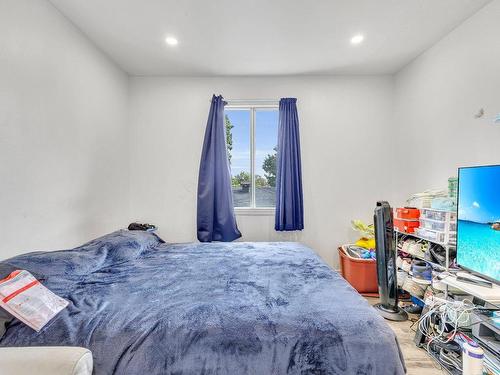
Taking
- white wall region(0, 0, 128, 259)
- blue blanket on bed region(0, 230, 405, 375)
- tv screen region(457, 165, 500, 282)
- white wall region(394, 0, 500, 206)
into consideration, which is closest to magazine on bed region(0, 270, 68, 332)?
blue blanket on bed region(0, 230, 405, 375)

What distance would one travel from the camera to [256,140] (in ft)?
11.3

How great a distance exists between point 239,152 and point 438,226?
93.2 inches

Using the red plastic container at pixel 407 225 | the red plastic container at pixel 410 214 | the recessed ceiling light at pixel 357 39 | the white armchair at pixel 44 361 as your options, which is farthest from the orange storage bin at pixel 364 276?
the white armchair at pixel 44 361

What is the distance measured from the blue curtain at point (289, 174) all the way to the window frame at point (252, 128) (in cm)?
17

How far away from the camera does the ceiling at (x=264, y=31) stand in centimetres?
202

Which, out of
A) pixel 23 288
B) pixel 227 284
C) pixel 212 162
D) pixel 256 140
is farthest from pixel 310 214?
pixel 23 288

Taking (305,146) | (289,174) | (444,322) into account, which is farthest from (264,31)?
(444,322)

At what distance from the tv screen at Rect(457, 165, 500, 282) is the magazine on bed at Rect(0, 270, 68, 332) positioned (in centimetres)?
246

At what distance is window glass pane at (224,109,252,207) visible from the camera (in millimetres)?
3453

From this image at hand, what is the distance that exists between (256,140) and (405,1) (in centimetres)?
205

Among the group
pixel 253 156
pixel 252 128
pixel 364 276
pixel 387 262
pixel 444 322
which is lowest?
pixel 364 276

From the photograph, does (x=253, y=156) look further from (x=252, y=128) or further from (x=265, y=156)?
(x=252, y=128)

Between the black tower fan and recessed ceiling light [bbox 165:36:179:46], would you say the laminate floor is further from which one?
recessed ceiling light [bbox 165:36:179:46]

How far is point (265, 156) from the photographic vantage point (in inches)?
137
